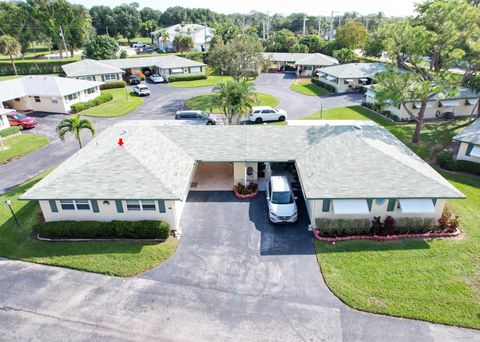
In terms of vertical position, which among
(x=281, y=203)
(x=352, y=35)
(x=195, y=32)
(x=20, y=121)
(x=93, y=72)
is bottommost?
(x=281, y=203)

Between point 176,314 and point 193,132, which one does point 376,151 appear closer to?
point 193,132

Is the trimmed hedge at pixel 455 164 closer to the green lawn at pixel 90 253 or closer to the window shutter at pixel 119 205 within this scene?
the green lawn at pixel 90 253

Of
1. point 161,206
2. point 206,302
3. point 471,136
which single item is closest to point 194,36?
point 471,136

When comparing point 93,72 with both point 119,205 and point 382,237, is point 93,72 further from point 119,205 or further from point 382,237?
point 382,237

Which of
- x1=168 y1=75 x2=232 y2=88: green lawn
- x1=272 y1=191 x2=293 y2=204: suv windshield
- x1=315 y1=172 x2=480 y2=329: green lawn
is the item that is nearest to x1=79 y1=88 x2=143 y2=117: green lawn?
x1=168 y1=75 x2=232 y2=88: green lawn

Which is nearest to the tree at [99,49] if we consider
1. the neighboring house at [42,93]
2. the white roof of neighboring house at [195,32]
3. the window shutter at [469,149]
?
the neighboring house at [42,93]

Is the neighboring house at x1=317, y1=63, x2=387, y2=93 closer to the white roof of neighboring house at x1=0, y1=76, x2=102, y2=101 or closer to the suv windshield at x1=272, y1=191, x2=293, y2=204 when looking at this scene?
the suv windshield at x1=272, y1=191, x2=293, y2=204
